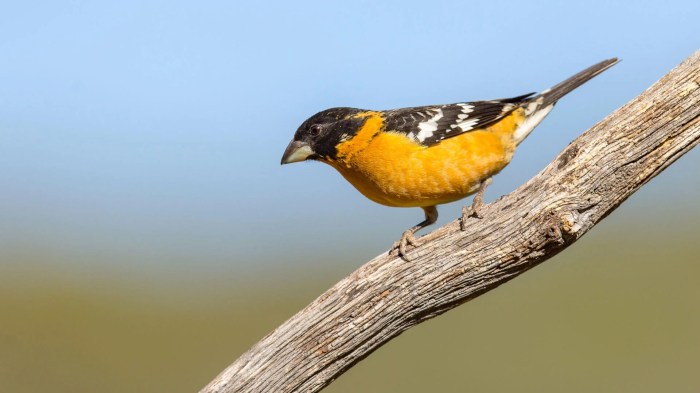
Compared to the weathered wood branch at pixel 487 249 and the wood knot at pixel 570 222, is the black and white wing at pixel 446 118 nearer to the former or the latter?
the weathered wood branch at pixel 487 249

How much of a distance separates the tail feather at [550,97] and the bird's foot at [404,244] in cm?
203

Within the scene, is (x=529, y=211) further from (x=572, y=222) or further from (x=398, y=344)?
(x=398, y=344)

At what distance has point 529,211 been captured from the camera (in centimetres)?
694

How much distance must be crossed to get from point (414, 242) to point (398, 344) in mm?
16328

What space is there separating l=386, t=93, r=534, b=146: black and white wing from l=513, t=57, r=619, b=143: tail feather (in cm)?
13

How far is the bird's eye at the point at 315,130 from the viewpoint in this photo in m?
8.98

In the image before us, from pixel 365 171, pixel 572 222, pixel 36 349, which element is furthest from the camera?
pixel 36 349

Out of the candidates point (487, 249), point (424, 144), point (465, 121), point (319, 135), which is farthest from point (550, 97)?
point (487, 249)

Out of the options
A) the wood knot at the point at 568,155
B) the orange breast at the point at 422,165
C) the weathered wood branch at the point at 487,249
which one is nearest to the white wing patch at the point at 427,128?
the orange breast at the point at 422,165

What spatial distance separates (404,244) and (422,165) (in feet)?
3.29

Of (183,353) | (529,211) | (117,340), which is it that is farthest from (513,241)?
(117,340)

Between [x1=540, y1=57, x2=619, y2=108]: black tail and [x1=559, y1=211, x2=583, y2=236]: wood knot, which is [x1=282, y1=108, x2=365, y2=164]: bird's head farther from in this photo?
[x1=559, y1=211, x2=583, y2=236]: wood knot

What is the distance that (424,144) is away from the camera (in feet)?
27.8

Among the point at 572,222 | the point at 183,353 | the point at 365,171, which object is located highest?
the point at 183,353
